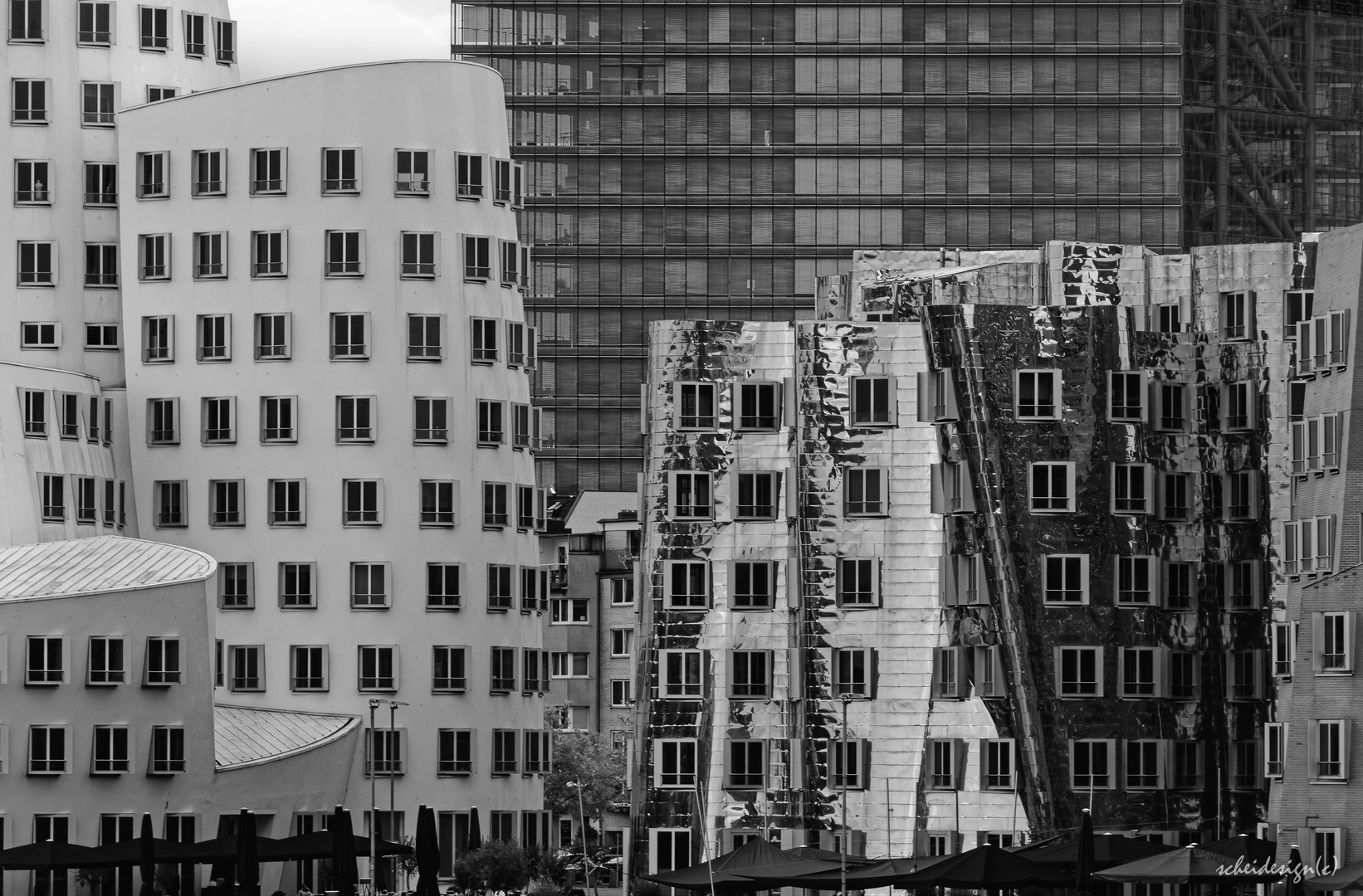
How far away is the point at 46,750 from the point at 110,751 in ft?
8.61

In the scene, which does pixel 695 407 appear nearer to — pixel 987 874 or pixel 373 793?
pixel 373 793

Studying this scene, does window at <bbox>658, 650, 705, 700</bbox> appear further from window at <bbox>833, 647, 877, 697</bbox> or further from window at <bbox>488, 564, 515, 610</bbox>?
window at <bbox>488, 564, 515, 610</bbox>

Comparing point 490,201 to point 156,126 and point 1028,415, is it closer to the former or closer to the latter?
point 156,126

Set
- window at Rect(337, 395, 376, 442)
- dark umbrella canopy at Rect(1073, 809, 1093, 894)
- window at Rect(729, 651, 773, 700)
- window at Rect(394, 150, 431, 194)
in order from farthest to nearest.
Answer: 1. window at Rect(394, 150, 431, 194)
2. window at Rect(337, 395, 376, 442)
3. window at Rect(729, 651, 773, 700)
4. dark umbrella canopy at Rect(1073, 809, 1093, 894)

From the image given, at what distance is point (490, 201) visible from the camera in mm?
142250

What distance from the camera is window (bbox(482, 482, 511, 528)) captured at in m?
140

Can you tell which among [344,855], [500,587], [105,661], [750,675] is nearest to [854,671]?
[750,675]

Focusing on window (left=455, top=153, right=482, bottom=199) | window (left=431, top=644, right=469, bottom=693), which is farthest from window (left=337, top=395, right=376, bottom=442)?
window (left=455, top=153, right=482, bottom=199)

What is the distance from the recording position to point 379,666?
13712 cm

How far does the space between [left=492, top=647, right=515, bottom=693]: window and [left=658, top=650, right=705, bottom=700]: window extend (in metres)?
16.4

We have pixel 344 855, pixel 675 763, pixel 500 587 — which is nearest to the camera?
pixel 344 855

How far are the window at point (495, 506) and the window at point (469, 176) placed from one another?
13.4 meters

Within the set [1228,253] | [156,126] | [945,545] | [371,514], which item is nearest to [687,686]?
[945,545]

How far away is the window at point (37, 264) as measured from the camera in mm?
144750
